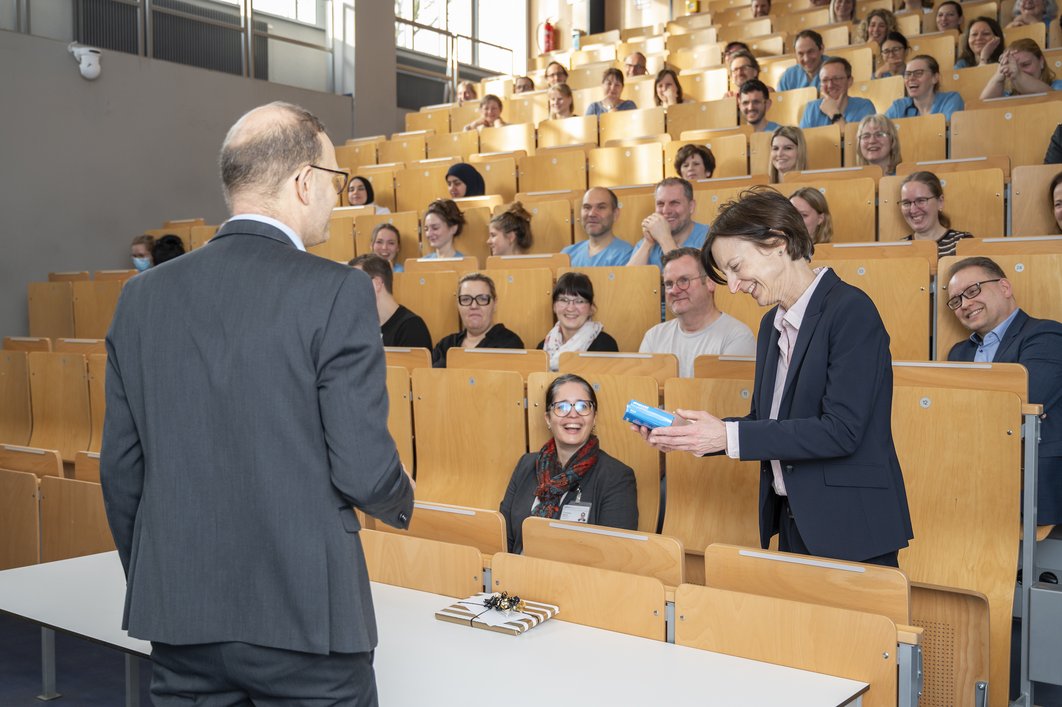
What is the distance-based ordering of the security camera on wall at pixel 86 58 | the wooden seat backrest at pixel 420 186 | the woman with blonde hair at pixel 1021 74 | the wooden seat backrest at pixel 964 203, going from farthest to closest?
the security camera on wall at pixel 86 58 < the wooden seat backrest at pixel 420 186 < the woman with blonde hair at pixel 1021 74 < the wooden seat backrest at pixel 964 203

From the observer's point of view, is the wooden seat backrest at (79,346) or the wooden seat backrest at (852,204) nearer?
the wooden seat backrest at (852,204)

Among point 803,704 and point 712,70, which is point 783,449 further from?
point 712,70

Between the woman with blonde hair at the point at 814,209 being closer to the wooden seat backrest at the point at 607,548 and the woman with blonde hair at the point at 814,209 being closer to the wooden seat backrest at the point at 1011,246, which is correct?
the wooden seat backrest at the point at 1011,246

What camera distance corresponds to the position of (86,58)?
640cm

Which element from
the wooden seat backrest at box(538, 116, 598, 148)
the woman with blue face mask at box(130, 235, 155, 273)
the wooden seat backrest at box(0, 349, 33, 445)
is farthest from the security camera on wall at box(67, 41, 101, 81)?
the wooden seat backrest at box(538, 116, 598, 148)

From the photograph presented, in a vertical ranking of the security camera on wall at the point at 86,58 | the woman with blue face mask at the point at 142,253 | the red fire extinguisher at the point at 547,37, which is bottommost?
the woman with blue face mask at the point at 142,253

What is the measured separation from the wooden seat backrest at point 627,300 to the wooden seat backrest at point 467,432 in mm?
783

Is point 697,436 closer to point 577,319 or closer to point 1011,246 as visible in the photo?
point 577,319

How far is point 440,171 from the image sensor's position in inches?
231

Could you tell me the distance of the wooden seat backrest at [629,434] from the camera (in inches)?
110

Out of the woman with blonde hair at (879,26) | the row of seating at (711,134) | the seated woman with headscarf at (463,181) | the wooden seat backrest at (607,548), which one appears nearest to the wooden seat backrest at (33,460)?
the wooden seat backrest at (607,548)

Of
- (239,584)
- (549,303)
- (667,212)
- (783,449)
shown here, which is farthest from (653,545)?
(667,212)

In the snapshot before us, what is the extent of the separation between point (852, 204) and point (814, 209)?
15.3 inches

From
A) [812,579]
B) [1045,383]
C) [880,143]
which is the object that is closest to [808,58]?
[880,143]
